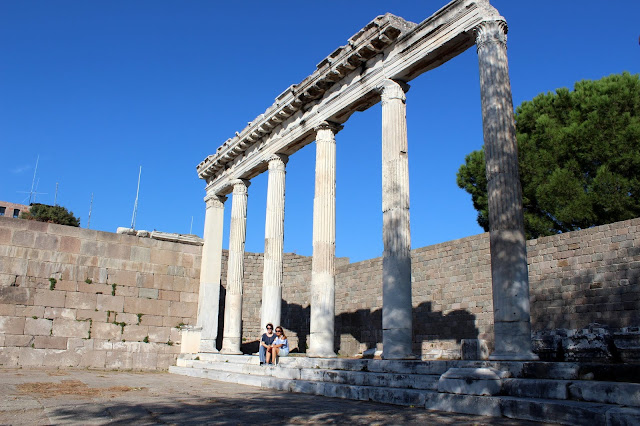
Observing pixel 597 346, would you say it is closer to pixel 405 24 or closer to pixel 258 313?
pixel 405 24

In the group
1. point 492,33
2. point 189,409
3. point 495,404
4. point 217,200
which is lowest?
point 189,409

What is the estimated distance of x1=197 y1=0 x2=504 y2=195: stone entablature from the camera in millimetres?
10406

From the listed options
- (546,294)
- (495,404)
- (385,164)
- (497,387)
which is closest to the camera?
(495,404)

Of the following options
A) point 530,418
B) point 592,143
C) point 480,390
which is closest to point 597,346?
point 480,390

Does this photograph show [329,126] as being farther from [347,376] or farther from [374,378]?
[374,378]

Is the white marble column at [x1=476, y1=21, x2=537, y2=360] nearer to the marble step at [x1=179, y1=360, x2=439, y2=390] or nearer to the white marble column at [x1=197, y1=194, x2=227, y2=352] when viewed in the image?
the marble step at [x1=179, y1=360, x2=439, y2=390]

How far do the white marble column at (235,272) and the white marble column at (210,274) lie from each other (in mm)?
565

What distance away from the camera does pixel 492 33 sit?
31.7ft

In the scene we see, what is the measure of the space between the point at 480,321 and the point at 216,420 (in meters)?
12.5

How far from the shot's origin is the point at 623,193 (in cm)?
1936

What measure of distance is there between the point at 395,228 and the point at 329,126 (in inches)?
161

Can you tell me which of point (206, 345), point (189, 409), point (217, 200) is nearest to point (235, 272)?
point (206, 345)

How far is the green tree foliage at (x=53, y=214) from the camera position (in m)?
45.5

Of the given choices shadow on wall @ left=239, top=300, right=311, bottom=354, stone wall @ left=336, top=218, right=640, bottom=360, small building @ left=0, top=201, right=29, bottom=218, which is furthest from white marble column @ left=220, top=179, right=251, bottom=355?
small building @ left=0, top=201, right=29, bottom=218
